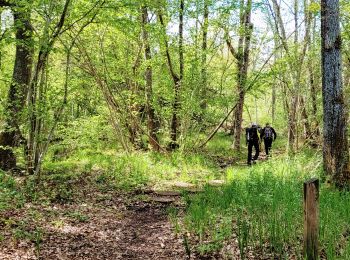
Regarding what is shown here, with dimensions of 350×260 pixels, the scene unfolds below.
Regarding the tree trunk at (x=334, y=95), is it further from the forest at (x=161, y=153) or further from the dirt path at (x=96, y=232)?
the dirt path at (x=96, y=232)

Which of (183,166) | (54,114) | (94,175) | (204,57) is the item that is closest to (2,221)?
(54,114)

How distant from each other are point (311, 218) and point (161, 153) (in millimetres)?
9748

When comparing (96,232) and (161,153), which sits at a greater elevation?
(161,153)

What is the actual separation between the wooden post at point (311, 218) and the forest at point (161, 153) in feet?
0.04

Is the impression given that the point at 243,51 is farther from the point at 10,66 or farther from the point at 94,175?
the point at 10,66

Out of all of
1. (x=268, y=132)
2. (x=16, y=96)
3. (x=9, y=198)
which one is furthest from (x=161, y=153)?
(x=9, y=198)

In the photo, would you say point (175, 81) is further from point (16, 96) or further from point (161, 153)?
point (16, 96)

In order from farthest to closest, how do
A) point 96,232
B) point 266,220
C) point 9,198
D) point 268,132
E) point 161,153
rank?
point 268,132, point 161,153, point 9,198, point 96,232, point 266,220

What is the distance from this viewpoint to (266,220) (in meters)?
4.71

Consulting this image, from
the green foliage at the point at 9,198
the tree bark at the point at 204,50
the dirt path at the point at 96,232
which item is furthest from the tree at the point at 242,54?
the green foliage at the point at 9,198

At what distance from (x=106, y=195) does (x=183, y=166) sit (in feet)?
12.0

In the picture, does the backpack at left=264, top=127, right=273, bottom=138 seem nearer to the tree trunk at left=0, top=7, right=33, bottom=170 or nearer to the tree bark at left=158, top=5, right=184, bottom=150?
the tree bark at left=158, top=5, right=184, bottom=150

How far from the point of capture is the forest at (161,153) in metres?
4.70

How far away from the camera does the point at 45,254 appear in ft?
15.0
